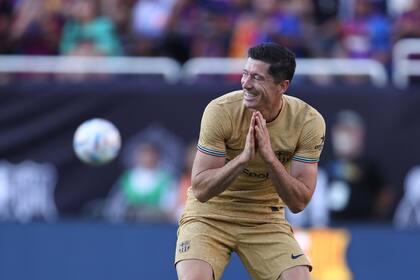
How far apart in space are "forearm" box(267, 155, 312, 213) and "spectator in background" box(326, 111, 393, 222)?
444cm

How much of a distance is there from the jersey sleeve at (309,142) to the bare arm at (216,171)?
0.58 m

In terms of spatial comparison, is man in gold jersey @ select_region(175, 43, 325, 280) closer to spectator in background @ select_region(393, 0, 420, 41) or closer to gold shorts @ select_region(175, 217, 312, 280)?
gold shorts @ select_region(175, 217, 312, 280)

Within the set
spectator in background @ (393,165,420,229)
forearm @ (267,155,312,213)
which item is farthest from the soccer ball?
spectator in background @ (393,165,420,229)

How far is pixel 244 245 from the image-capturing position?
8.01 metres

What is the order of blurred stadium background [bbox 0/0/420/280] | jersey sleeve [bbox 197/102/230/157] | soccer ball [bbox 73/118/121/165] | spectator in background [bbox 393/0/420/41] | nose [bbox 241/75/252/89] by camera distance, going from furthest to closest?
1. spectator in background [bbox 393/0/420/41]
2. blurred stadium background [bbox 0/0/420/280]
3. soccer ball [bbox 73/118/121/165]
4. jersey sleeve [bbox 197/102/230/157]
5. nose [bbox 241/75/252/89]

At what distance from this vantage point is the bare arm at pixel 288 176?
24.2 ft

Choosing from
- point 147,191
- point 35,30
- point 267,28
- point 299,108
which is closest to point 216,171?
point 299,108

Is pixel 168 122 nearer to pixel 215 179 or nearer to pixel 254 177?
pixel 254 177

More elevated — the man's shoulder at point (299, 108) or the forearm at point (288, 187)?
the man's shoulder at point (299, 108)

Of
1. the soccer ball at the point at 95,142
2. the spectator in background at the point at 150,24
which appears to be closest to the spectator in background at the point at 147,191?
the spectator in background at the point at 150,24

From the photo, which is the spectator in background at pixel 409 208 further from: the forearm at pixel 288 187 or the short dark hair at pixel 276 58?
the short dark hair at pixel 276 58

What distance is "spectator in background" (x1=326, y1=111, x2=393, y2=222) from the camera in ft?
39.8

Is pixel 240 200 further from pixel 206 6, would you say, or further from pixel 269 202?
pixel 206 6

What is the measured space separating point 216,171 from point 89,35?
630cm
